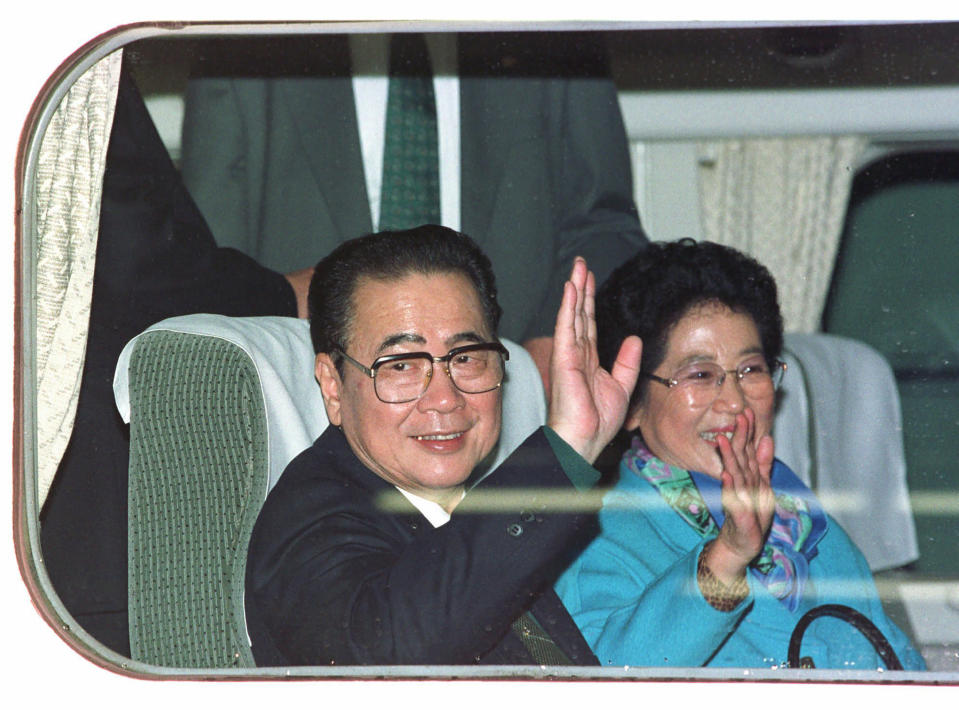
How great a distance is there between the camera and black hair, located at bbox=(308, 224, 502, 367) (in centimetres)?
191

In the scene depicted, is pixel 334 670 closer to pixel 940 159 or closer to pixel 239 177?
pixel 239 177

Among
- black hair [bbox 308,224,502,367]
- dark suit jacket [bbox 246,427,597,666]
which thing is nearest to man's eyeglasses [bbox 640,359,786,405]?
black hair [bbox 308,224,502,367]

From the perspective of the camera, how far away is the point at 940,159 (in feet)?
10.7

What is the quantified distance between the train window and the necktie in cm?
17

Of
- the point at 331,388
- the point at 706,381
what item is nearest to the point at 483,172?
the point at 706,381

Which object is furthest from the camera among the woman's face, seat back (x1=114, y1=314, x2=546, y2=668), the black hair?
the woman's face

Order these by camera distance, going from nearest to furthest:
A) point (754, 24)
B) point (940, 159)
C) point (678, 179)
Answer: point (754, 24), point (940, 159), point (678, 179)

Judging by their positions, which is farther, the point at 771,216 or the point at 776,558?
the point at 771,216

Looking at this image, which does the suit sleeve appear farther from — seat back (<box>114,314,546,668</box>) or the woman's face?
seat back (<box>114,314,546,668</box>)

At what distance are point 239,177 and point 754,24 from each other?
4.60 feet

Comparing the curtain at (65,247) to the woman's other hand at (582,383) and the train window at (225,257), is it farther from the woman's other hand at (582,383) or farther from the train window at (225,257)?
the woman's other hand at (582,383)

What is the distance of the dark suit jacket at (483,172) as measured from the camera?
238cm

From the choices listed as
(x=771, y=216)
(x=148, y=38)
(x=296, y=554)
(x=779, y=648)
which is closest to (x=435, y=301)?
(x=296, y=554)

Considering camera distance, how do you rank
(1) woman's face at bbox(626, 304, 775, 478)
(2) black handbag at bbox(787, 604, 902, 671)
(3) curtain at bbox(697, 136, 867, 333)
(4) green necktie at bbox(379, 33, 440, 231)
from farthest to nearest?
(3) curtain at bbox(697, 136, 867, 333), (4) green necktie at bbox(379, 33, 440, 231), (1) woman's face at bbox(626, 304, 775, 478), (2) black handbag at bbox(787, 604, 902, 671)
